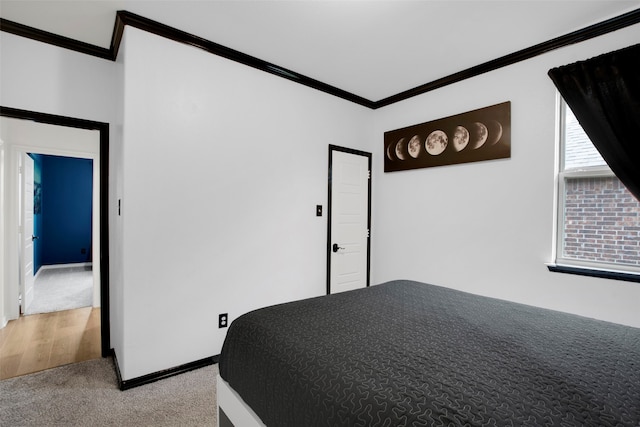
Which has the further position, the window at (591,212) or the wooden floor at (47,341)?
the wooden floor at (47,341)

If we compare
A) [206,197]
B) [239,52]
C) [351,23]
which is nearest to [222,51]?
→ [239,52]

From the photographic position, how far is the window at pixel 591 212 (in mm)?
2219

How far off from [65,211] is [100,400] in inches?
244

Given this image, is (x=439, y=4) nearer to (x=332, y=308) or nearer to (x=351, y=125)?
(x=351, y=125)

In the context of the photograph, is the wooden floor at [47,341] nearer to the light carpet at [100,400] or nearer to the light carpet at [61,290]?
the light carpet at [100,400]

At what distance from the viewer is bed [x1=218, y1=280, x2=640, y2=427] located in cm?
83

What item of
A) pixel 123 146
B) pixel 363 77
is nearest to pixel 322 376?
pixel 123 146

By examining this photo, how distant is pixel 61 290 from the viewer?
470 centimetres

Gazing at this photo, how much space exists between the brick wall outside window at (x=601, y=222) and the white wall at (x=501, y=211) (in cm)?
16

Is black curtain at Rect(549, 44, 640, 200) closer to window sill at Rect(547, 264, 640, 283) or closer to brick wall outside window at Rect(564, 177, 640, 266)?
brick wall outside window at Rect(564, 177, 640, 266)

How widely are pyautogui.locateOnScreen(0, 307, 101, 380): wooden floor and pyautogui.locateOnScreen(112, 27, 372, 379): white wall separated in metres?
0.63

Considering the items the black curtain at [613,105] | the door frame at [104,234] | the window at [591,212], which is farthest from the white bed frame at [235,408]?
the black curtain at [613,105]

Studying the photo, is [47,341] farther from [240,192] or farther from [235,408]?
[235,408]

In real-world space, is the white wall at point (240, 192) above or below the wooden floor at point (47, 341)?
above
